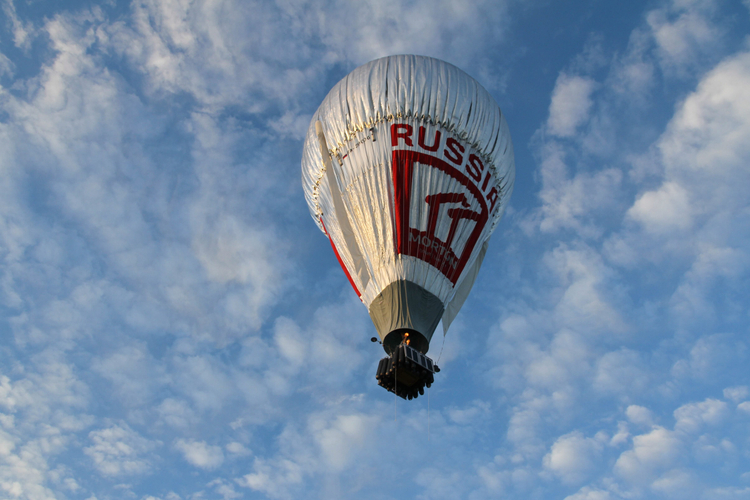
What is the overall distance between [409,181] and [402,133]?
1.16m

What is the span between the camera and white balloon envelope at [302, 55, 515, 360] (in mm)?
14453

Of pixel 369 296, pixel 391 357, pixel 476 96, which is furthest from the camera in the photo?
pixel 476 96

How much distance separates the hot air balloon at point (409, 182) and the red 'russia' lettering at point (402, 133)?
2cm

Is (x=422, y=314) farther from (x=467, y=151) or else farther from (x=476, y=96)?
(x=476, y=96)

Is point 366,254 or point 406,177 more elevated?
point 406,177

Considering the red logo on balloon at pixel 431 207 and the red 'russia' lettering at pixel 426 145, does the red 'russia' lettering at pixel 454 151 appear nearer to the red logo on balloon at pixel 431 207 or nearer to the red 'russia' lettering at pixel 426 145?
the red logo on balloon at pixel 431 207

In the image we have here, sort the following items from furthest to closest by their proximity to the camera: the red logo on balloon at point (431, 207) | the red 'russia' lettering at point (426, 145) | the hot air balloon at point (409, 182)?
the red 'russia' lettering at point (426, 145), the red logo on balloon at point (431, 207), the hot air balloon at point (409, 182)

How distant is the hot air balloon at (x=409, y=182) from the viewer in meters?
14.4

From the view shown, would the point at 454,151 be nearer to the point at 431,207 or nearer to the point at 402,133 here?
the point at 402,133

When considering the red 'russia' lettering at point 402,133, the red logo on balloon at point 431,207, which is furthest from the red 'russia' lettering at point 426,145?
the red 'russia' lettering at point 402,133

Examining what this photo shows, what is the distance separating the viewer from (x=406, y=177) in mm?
14883

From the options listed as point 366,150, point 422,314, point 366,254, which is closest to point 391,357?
point 422,314

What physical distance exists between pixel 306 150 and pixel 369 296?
14.4ft

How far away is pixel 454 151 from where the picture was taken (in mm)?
15211
